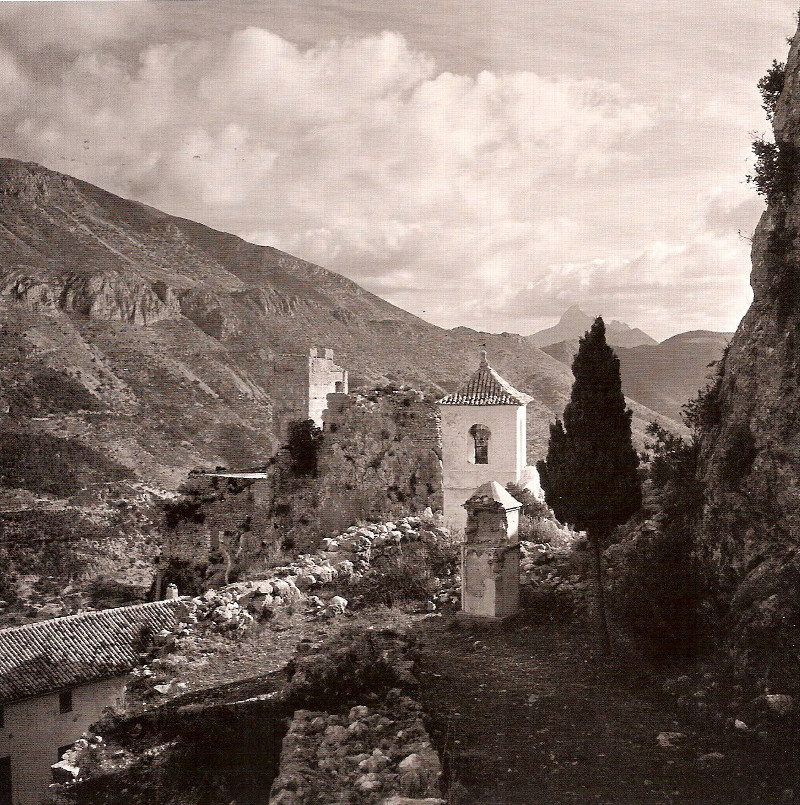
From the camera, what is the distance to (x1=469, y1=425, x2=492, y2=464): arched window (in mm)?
17344

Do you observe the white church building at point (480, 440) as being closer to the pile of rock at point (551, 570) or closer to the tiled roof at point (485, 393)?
the tiled roof at point (485, 393)

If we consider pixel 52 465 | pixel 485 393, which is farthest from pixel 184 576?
pixel 52 465

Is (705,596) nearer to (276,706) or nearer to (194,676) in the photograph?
(276,706)

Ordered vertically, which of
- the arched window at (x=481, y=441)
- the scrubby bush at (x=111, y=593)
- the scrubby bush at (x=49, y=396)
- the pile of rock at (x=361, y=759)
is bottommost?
the scrubby bush at (x=111, y=593)

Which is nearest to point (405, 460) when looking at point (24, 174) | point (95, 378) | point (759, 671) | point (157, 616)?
point (157, 616)

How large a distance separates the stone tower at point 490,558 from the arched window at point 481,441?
705cm

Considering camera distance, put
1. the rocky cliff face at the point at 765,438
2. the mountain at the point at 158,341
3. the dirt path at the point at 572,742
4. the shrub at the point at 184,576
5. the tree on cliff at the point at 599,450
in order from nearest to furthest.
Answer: the dirt path at the point at 572,742
the rocky cliff face at the point at 765,438
the tree on cliff at the point at 599,450
the shrub at the point at 184,576
the mountain at the point at 158,341

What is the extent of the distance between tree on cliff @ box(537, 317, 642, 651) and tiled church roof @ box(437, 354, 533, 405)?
806 centimetres

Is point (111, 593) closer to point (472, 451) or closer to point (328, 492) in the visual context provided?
point (328, 492)

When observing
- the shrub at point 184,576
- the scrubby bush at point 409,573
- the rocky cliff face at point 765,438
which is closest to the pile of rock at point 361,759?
the rocky cliff face at point 765,438

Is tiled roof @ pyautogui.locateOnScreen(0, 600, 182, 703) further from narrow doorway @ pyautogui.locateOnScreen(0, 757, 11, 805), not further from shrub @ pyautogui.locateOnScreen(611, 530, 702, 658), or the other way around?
shrub @ pyautogui.locateOnScreen(611, 530, 702, 658)

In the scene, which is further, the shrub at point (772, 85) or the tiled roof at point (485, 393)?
the tiled roof at point (485, 393)

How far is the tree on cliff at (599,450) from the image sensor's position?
881cm

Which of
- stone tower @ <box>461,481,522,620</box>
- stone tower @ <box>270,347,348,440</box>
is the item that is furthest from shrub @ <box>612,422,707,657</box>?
stone tower @ <box>270,347,348,440</box>
